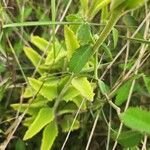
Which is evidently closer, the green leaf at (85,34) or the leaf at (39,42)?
the green leaf at (85,34)

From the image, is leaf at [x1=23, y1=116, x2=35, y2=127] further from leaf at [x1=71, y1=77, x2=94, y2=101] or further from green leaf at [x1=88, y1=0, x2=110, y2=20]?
green leaf at [x1=88, y1=0, x2=110, y2=20]

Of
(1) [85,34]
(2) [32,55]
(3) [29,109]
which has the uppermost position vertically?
(1) [85,34]

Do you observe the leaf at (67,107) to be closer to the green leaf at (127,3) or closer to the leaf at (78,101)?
the leaf at (78,101)

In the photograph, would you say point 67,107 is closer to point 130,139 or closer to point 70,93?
point 70,93

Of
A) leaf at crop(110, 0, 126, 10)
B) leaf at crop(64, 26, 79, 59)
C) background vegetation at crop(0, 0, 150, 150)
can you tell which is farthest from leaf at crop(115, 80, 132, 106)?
leaf at crop(110, 0, 126, 10)

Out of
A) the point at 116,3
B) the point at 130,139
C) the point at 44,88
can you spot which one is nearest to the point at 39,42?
the point at 44,88

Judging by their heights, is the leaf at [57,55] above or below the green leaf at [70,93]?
above

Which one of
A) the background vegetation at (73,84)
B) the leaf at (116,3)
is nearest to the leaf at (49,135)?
the background vegetation at (73,84)
